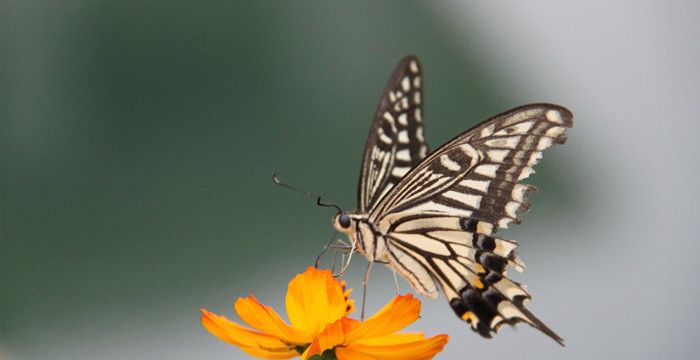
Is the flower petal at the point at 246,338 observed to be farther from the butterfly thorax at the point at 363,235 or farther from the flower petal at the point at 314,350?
the butterfly thorax at the point at 363,235

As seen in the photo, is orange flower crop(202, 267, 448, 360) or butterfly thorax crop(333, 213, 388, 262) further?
butterfly thorax crop(333, 213, 388, 262)

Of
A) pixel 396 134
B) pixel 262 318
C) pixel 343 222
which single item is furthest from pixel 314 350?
pixel 396 134

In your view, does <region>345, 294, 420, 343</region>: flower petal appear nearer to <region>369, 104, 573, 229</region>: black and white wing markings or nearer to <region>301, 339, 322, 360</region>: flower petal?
<region>301, 339, 322, 360</region>: flower petal

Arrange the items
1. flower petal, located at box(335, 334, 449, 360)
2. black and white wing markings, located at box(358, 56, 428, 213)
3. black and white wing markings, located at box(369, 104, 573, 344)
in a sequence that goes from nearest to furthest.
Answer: flower petal, located at box(335, 334, 449, 360)
black and white wing markings, located at box(369, 104, 573, 344)
black and white wing markings, located at box(358, 56, 428, 213)

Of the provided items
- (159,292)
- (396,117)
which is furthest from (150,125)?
(396,117)

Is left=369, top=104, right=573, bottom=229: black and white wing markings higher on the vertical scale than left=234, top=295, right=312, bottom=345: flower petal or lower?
higher

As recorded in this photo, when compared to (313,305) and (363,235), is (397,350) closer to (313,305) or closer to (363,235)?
(313,305)

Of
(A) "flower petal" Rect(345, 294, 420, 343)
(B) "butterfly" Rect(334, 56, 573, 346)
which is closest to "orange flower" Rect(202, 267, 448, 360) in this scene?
(A) "flower petal" Rect(345, 294, 420, 343)

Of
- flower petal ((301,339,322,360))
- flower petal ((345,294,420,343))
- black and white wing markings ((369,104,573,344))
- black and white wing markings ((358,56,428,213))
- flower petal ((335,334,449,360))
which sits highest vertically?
black and white wing markings ((358,56,428,213))

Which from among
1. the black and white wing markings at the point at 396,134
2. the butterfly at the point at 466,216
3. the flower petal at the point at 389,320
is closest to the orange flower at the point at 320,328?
the flower petal at the point at 389,320
